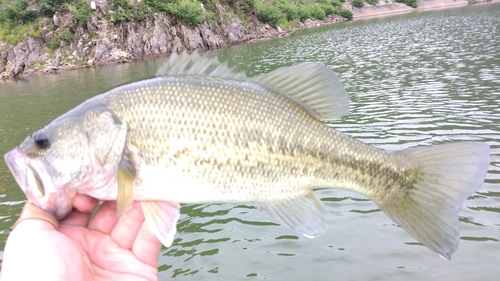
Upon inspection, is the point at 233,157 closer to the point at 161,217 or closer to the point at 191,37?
the point at 161,217

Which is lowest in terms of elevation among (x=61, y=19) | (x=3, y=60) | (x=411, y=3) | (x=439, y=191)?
(x=439, y=191)

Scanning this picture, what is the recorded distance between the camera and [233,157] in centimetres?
290

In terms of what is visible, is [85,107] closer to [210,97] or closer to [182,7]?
[210,97]

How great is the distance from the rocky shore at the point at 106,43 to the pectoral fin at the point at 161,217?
5622 cm

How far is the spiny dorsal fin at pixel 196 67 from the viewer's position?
319cm

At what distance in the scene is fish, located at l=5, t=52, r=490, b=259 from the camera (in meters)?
2.83

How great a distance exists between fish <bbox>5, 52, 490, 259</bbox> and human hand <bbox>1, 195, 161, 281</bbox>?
0.22 metres

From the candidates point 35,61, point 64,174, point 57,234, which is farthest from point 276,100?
point 35,61

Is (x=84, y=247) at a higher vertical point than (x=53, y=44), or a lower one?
lower

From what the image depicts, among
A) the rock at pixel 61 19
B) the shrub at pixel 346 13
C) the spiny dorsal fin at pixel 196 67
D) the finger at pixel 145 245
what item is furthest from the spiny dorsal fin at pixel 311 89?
the shrub at pixel 346 13

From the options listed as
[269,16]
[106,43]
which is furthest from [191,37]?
[269,16]

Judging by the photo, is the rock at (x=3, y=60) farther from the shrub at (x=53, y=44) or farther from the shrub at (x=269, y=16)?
the shrub at (x=269, y=16)

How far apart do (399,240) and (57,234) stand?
6.01 meters

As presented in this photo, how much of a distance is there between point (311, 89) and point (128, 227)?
A: 2188 mm
